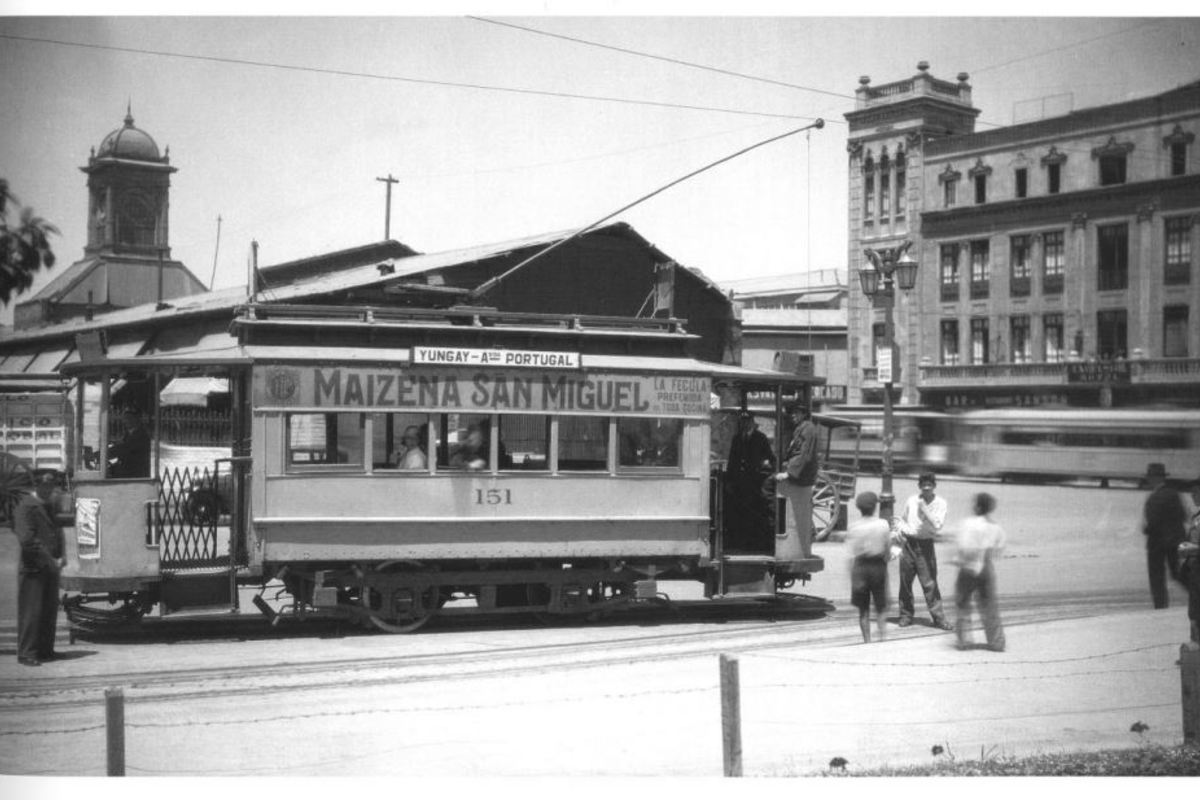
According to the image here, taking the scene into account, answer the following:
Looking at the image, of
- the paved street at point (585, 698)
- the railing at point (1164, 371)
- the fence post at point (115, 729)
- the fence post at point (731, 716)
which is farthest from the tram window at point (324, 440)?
the railing at point (1164, 371)

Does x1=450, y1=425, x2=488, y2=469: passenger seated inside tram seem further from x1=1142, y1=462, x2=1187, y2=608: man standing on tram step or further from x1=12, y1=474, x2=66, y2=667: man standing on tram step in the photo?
x1=1142, y1=462, x2=1187, y2=608: man standing on tram step

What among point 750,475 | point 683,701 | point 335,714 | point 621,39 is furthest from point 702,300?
point 335,714

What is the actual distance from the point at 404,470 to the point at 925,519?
4.56 metres

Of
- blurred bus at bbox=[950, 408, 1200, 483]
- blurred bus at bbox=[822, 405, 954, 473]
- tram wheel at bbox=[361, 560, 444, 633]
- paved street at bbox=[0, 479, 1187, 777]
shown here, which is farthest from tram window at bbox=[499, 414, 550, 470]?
blurred bus at bbox=[822, 405, 954, 473]

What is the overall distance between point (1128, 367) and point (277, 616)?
7755 mm

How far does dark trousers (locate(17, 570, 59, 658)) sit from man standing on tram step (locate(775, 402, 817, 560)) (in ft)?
20.1

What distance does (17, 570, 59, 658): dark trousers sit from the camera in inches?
371

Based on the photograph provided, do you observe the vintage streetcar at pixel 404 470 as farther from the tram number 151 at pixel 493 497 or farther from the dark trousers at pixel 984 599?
the dark trousers at pixel 984 599

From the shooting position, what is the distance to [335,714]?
8.02 meters

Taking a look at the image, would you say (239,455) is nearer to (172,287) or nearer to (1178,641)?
(172,287)

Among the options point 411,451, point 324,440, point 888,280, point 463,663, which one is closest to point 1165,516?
point 888,280

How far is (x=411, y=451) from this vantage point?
10742 millimetres

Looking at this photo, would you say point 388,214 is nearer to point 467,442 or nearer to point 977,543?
point 467,442

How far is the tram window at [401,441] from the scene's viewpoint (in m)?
10.7
